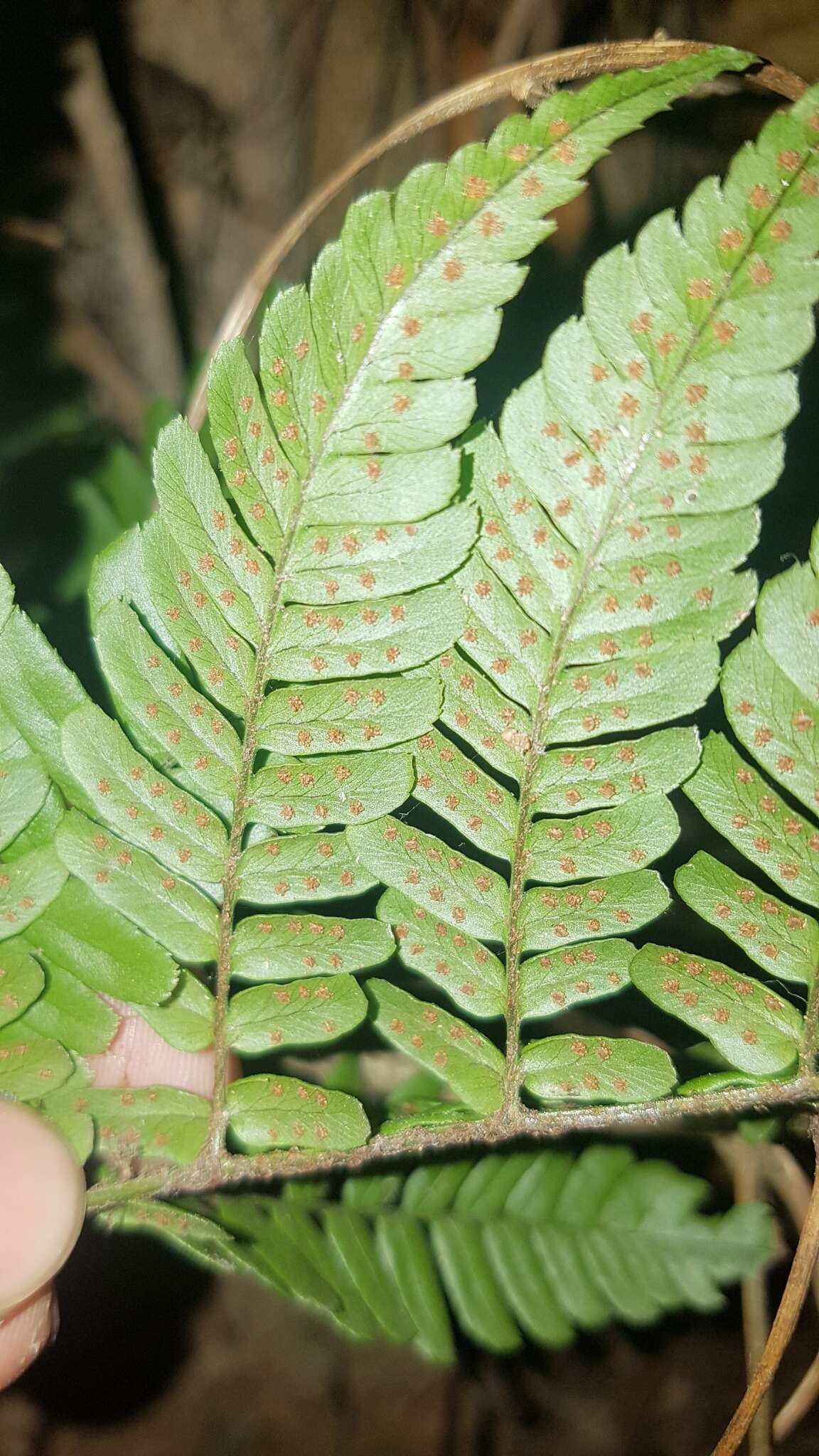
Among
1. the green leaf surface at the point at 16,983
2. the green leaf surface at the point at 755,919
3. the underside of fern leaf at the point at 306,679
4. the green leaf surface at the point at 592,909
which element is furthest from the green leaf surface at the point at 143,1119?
the green leaf surface at the point at 755,919

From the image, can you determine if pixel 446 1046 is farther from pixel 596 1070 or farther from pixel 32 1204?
pixel 32 1204

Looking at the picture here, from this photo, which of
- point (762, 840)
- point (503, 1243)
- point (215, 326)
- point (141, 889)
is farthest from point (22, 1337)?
point (215, 326)

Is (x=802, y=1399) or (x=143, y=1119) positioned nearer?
(x=143, y=1119)

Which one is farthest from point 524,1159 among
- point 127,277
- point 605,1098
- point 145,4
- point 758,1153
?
point 145,4

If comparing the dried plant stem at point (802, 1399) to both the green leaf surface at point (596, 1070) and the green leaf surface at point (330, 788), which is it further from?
the green leaf surface at point (330, 788)

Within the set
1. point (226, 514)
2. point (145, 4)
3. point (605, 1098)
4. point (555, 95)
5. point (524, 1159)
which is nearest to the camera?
point (555, 95)

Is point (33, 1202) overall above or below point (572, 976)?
below

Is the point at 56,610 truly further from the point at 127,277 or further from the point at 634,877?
the point at 127,277
